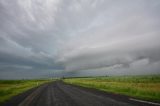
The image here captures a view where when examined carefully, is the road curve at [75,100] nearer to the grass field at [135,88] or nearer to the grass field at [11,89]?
the grass field at [135,88]

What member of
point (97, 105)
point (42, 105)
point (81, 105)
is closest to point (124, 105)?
point (97, 105)

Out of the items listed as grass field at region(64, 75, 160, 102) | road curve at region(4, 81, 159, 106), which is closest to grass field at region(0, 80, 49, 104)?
road curve at region(4, 81, 159, 106)

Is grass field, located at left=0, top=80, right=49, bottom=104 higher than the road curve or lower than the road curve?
higher

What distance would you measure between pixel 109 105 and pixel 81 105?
1.90 metres

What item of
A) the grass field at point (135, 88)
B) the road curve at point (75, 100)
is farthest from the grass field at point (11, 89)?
the grass field at point (135, 88)

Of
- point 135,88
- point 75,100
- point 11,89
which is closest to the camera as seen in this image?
point 75,100

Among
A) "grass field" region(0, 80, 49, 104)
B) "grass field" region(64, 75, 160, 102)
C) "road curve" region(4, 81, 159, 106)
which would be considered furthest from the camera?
"grass field" region(0, 80, 49, 104)

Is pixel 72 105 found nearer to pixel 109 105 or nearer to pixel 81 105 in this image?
pixel 81 105

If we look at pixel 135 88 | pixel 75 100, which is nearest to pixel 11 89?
pixel 135 88

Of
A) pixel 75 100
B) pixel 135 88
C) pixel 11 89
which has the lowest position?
pixel 75 100

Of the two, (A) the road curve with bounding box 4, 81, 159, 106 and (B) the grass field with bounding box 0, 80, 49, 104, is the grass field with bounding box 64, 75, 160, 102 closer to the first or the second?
(A) the road curve with bounding box 4, 81, 159, 106

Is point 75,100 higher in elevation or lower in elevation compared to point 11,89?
lower

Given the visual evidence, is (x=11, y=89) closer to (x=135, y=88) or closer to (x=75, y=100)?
(x=135, y=88)

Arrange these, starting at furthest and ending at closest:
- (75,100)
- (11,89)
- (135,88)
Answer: (11,89)
(135,88)
(75,100)
